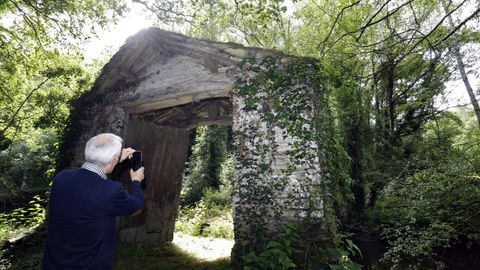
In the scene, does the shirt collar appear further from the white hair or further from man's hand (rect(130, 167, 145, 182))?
man's hand (rect(130, 167, 145, 182))

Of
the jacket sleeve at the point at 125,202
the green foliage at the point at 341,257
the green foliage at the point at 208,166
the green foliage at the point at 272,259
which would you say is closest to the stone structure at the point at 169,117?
the green foliage at the point at 341,257

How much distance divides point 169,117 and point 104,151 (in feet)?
16.7

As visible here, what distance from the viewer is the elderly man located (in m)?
2.05

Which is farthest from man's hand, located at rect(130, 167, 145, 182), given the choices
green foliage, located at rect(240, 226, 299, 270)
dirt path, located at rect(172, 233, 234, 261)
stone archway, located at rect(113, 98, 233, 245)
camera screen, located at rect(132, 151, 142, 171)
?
dirt path, located at rect(172, 233, 234, 261)

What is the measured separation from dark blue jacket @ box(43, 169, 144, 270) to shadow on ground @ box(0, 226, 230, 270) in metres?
3.38

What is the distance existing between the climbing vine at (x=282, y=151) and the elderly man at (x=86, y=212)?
2.48m

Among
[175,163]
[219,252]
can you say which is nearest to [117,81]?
[175,163]

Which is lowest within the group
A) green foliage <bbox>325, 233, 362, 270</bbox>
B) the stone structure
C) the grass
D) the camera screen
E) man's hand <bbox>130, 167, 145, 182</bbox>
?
the grass

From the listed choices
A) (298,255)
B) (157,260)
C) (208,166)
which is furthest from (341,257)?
(208,166)

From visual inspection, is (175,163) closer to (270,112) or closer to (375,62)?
(270,112)

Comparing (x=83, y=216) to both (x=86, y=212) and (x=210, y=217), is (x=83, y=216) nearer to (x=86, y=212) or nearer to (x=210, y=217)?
(x=86, y=212)

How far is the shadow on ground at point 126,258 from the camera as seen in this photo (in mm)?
5148

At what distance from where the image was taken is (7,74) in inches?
352

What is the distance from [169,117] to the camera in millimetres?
7219
